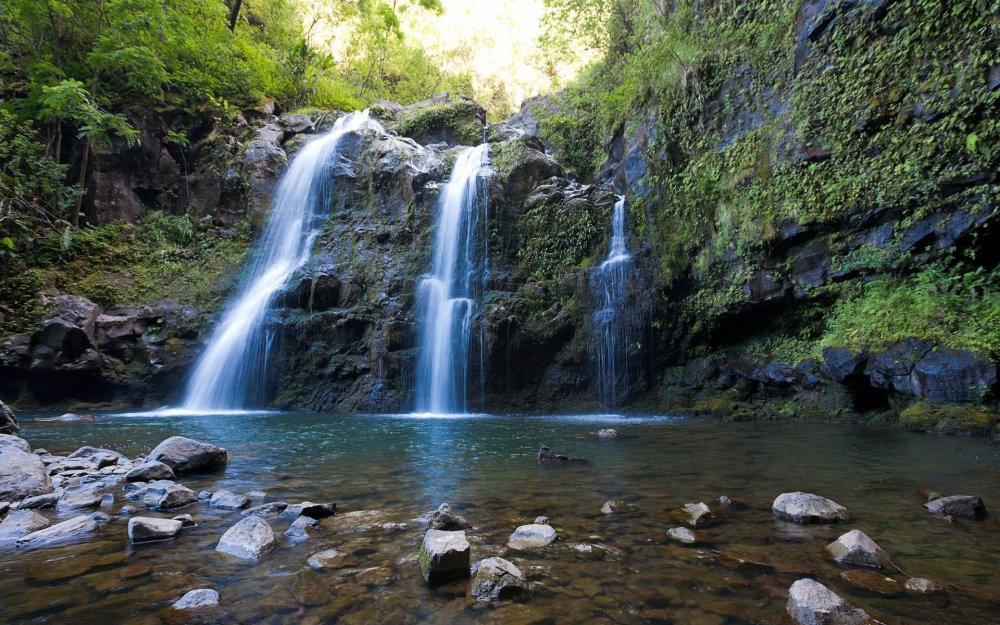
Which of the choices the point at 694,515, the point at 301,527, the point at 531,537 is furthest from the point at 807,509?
the point at 301,527

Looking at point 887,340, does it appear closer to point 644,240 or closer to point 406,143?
point 644,240

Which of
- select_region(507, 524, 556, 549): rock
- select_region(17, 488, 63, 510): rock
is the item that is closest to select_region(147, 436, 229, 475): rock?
select_region(17, 488, 63, 510): rock

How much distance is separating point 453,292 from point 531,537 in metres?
11.8

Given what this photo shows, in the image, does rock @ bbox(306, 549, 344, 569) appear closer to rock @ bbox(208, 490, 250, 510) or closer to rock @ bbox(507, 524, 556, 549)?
rock @ bbox(507, 524, 556, 549)

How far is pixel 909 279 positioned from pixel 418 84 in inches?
1175

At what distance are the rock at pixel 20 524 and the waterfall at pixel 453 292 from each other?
989cm

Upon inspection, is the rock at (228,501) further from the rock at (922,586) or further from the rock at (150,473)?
the rock at (922,586)

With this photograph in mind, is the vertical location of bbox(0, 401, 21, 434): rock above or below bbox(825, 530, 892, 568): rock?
above

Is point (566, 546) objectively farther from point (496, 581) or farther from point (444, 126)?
point (444, 126)

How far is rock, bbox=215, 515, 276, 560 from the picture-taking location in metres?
2.94

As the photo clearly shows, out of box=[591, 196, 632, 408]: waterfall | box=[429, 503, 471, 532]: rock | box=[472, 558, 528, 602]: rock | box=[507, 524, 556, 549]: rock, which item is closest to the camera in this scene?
box=[472, 558, 528, 602]: rock

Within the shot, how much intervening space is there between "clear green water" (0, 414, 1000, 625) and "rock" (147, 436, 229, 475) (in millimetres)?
268

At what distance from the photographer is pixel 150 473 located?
4840 millimetres

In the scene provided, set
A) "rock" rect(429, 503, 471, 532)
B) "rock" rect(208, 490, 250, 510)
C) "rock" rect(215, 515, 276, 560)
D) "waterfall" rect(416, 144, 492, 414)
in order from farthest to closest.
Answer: "waterfall" rect(416, 144, 492, 414) < "rock" rect(208, 490, 250, 510) < "rock" rect(429, 503, 471, 532) < "rock" rect(215, 515, 276, 560)
